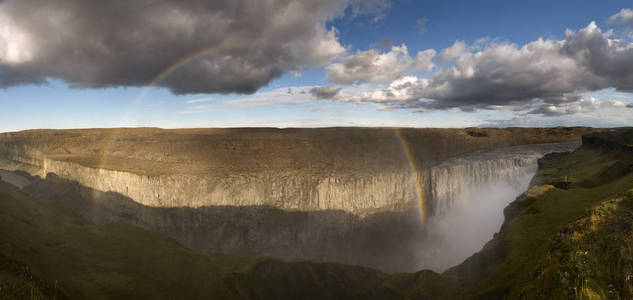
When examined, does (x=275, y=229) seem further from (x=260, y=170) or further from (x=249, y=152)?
(x=249, y=152)

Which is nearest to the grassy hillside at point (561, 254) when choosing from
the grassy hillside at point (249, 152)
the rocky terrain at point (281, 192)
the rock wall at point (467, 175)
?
the rocky terrain at point (281, 192)

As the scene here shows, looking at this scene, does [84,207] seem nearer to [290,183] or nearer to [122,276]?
[290,183]

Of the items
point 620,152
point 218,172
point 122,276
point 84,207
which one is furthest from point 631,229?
point 84,207

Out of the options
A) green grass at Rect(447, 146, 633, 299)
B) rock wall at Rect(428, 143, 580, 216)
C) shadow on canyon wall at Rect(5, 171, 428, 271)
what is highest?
green grass at Rect(447, 146, 633, 299)

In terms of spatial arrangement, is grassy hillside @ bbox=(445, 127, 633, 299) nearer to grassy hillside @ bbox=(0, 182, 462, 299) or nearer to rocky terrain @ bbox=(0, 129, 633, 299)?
→ rocky terrain @ bbox=(0, 129, 633, 299)

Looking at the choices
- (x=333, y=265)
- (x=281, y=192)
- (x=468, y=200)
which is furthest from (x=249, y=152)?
(x=468, y=200)

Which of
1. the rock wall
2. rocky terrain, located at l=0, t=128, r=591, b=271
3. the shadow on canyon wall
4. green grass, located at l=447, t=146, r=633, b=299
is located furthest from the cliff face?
green grass, located at l=447, t=146, r=633, b=299
